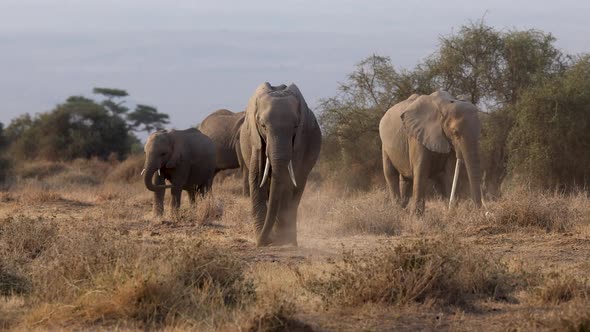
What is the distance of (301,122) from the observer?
1216cm

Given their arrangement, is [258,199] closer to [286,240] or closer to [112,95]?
[286,240]

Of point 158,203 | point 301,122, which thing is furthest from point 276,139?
point 158,203

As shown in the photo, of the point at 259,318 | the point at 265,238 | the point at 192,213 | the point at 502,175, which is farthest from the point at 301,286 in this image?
the point at 502,175

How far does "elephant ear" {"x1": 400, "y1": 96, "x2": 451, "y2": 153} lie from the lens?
1678 cm

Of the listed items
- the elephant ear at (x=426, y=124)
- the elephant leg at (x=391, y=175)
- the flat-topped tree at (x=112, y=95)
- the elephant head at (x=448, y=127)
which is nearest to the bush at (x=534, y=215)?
the elephant head at (x=448, y=127)

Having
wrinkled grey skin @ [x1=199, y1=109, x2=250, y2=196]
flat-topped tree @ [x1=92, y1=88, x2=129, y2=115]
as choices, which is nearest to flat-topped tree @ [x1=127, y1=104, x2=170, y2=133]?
flat-topped tree @ [x1=92, y1=88, x2=129, y2=115]

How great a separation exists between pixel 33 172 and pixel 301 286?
27.5 m

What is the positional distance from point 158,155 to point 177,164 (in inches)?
22.7

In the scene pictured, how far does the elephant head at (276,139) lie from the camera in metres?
11.7

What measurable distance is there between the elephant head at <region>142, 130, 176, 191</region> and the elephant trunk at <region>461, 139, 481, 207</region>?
508cm

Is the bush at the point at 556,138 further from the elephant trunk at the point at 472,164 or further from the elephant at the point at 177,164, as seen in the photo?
the elephant at the point at 177,164

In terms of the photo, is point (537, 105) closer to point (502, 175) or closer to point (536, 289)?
point (502, 175)

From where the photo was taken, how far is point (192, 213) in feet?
54.2

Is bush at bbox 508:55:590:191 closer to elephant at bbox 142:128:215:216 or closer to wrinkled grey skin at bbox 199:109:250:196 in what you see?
elephant at bbox 142:128:215:216
